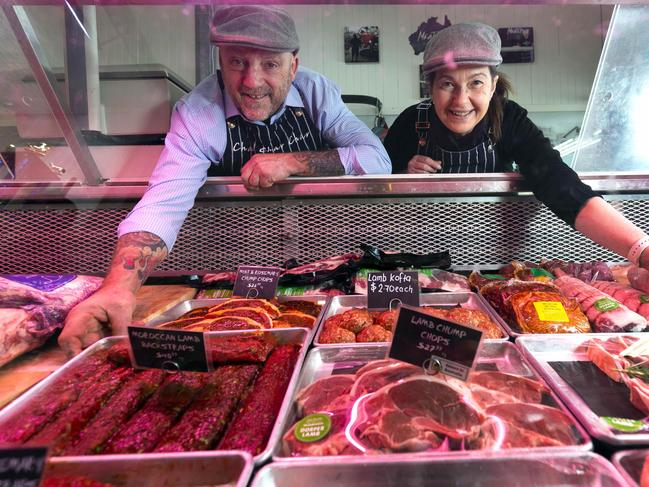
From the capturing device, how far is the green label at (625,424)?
3.88 feet

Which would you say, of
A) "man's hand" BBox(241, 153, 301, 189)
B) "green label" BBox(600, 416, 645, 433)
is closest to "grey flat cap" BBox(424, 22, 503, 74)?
"man's hand" BBox(241, 153, 301, 189)

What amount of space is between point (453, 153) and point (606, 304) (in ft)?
5.15

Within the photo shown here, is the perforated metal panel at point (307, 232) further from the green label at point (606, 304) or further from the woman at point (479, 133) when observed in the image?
the green label at point (606, 304)

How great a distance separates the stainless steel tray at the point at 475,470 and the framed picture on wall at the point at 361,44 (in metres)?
4.27

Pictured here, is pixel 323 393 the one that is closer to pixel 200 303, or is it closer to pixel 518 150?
pixel 200 303

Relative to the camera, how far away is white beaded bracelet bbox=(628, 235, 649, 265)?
212 cm

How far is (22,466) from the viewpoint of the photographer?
0.87 meters

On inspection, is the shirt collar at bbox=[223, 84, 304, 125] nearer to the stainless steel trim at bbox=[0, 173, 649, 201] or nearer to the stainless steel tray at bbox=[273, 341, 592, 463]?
the stainless steel trim at bbox=[0, 173, 649, 201]

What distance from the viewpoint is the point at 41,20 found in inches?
92.3

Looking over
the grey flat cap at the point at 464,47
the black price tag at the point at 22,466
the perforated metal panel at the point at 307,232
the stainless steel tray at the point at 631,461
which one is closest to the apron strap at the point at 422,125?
the grey flat cap at the point at 464,47

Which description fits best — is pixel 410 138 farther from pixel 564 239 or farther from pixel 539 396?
pixel 539 396

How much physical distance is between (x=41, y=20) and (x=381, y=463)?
8.89ft

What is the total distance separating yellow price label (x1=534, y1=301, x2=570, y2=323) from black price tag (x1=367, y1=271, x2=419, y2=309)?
552mm

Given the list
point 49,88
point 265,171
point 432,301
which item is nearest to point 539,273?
point 432,301
